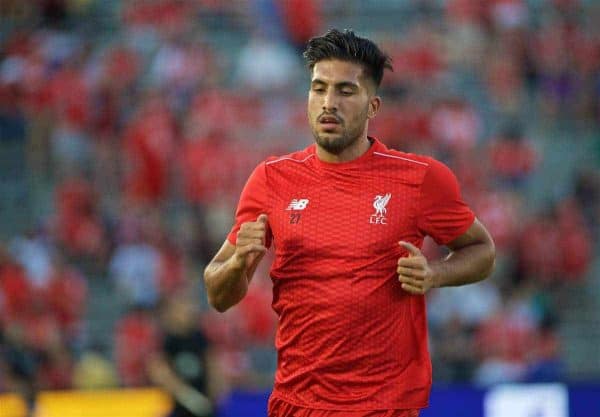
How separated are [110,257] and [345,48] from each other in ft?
25.3

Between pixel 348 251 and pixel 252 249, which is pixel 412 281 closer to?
pixel 348 251

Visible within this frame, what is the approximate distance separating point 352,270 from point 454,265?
1.39 ft

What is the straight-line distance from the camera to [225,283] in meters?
4.52

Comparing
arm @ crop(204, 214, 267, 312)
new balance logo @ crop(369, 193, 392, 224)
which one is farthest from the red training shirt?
arm @ crop(204, 214, 267, 312)

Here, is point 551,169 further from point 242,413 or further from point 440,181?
point 440,181

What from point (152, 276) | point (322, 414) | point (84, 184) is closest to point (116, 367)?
point (152, 276)

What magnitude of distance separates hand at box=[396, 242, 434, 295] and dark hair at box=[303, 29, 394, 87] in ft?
2.37

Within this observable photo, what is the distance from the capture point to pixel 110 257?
39.2 ft

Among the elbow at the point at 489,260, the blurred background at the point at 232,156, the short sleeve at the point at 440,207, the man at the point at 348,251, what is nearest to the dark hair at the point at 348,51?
the man at the point at 348,251

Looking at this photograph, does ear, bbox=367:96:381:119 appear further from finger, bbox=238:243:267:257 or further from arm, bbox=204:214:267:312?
finger, bbox=238:243:267:257

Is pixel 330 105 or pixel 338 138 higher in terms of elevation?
pixel 330 105

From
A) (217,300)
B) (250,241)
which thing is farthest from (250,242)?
(217,300)

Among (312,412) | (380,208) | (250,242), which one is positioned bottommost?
(312,412)

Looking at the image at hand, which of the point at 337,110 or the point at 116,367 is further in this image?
the point at 116,367
